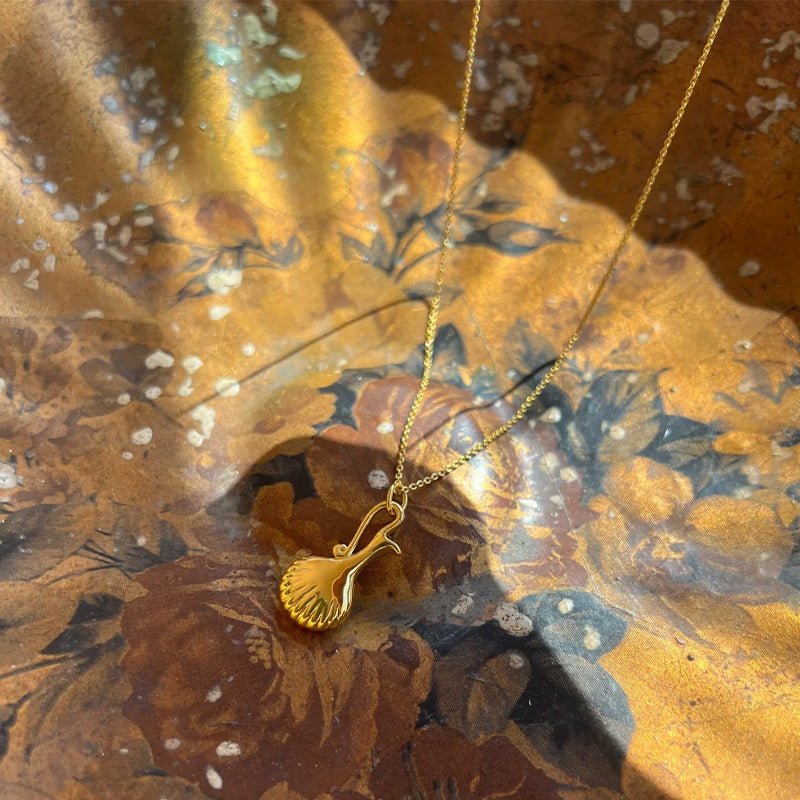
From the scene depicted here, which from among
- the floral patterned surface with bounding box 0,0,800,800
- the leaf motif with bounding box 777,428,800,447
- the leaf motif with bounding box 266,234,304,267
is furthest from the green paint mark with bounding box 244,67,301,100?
the leaf motif with bounding box 777,428,800,447

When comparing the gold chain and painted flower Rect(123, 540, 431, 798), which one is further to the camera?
the gold chain

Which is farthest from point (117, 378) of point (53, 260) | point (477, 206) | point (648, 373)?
point (648, 373)

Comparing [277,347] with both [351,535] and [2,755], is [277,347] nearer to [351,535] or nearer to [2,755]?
[351,535]

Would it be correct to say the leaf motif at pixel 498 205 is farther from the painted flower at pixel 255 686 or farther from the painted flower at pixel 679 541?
the painted flower at pixel 255 686

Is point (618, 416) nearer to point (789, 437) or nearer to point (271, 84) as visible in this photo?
point (789, 437)

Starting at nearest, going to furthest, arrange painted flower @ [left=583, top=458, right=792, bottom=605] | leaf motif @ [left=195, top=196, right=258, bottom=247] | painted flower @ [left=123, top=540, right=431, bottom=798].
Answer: painted flower @ [left=123, top=540, right=431, bottom=798]
painted flower @ [left=583, top=458, right=792, bottom=605]
leaf motif @ [left=195, top=196, right=258, bottom=247]

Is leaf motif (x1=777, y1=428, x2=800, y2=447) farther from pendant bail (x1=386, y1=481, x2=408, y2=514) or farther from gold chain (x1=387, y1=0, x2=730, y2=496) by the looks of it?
pendant bail (x1=386, y1=481, x2=408, y2=514)

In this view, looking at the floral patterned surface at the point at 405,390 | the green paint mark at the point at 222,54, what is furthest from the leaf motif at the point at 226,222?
the green paint mark at the point at 222,54
